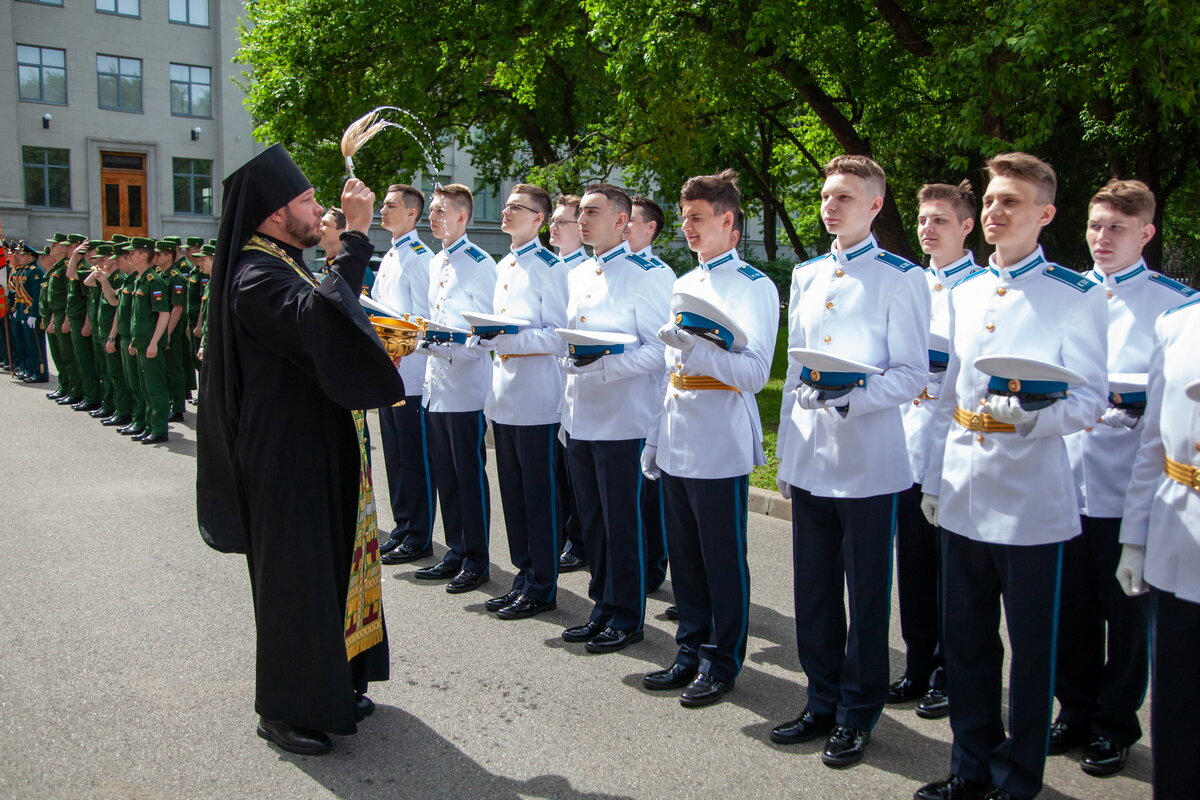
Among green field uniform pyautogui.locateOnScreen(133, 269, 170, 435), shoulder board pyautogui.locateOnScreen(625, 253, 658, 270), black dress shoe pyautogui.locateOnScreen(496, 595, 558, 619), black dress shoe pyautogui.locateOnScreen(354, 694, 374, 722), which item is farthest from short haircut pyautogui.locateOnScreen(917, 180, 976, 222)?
green field uniform pyautogui.locateOnScreen(133, 269, 170, 435)

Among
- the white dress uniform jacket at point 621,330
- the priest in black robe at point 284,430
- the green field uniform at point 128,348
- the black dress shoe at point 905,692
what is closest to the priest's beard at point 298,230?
the priest in black robe at point 284,430

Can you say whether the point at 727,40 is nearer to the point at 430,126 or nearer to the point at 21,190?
the point at 430,126

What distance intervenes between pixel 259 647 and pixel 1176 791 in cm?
319

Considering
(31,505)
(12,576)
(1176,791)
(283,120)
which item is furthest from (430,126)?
(1176,791)

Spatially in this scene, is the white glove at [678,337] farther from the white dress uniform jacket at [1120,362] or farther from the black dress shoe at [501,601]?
the black dress shoe at [501,601]

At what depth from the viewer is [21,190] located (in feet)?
118

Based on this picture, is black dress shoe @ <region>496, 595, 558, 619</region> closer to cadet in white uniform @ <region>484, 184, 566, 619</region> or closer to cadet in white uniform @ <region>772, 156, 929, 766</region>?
cadet in white uniform @ <region>484, 184, 566, 619</region>

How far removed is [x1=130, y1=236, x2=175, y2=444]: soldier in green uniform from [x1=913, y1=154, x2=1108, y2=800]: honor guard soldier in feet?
32.1

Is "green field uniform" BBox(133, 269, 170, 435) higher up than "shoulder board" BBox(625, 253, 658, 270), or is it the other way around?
"shoulder board" BBox(625, 253, 658, 270)

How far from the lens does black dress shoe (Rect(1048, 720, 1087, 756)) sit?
13.5 feet

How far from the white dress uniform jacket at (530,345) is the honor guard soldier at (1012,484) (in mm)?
2606

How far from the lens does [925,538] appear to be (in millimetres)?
4684

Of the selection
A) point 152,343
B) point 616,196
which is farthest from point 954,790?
point 152,343

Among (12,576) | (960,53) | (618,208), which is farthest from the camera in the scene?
(960,53)
